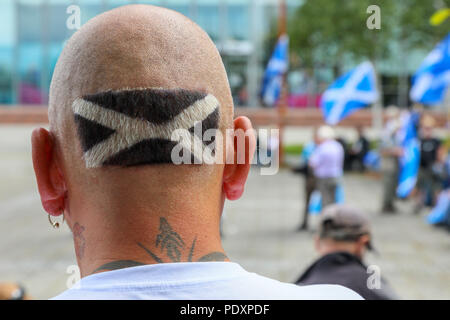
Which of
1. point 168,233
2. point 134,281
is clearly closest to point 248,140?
point 168,233

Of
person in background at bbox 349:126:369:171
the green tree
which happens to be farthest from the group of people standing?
the green tree

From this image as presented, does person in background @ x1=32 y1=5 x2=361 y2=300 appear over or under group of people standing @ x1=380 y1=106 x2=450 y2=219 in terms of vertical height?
over

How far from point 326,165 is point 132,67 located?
9.22 meters

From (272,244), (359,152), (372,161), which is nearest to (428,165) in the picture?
(272,244)

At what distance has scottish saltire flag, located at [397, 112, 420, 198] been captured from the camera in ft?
37.7

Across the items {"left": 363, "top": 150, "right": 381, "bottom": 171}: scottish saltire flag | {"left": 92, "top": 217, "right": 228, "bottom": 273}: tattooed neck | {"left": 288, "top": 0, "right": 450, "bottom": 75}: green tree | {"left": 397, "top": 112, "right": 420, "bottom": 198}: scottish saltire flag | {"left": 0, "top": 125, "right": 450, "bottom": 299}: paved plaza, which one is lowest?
{"left": 0, "top": 125, "right": 450, "bottom": 299}: paved plaza

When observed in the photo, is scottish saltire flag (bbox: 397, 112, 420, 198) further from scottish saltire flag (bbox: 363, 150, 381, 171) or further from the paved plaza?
scottish saltire flag (bbox: 363, 150, 381, 171)

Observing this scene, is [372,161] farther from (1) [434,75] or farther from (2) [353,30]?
(1) [434,75]

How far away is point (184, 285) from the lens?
114cm

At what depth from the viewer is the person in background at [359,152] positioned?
20.0 meters

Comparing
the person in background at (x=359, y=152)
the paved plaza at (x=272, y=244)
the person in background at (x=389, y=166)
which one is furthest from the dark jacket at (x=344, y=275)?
the person in background at (x=359, y=152)

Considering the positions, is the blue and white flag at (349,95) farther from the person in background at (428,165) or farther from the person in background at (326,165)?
the person in background at (428,165)

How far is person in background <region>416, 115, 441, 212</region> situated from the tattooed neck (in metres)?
11.7
